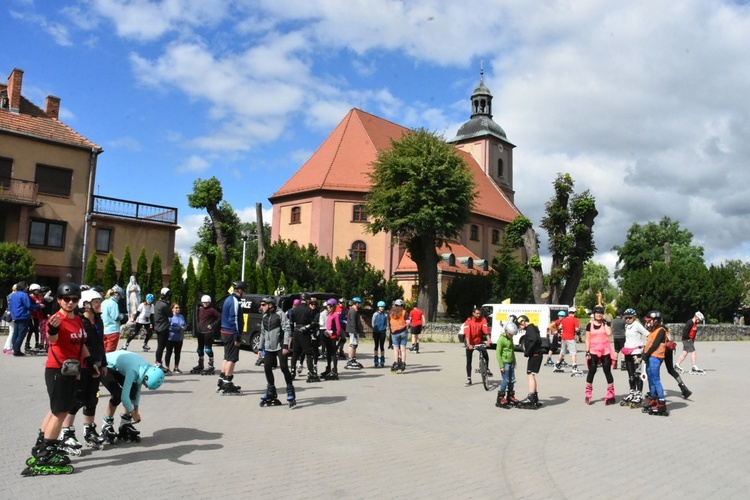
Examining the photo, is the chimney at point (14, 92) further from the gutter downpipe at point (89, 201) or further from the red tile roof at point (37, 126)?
the gutter downpipe at point (89, 201)

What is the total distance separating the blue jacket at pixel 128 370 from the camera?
6.95 m

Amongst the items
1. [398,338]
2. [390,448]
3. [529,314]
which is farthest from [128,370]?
[529,314]

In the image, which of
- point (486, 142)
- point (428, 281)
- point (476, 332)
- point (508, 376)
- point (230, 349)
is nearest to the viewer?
point (508, 376)

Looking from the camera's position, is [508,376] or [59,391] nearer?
[59,391]

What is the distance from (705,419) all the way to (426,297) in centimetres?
2612

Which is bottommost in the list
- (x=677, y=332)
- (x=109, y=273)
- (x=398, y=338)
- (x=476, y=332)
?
(x=398, y=338)

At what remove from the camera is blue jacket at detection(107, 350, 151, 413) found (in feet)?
22.8

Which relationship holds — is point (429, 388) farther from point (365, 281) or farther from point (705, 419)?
point (365, 281)

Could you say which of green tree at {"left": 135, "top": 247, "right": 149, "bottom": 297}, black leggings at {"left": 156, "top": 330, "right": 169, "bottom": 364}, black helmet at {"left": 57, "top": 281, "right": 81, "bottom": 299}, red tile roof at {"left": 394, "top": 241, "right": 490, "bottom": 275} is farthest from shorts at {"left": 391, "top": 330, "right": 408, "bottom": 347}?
red tile roof at {"left": 394, "top": 241, "right": 490, "bottom": 275}

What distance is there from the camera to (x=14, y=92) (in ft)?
109

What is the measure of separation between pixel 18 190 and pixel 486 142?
44409 millimetres

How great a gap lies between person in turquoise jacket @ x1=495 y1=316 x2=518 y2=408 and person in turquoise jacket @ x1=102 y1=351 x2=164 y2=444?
6.03 meters

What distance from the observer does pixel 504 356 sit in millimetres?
10789

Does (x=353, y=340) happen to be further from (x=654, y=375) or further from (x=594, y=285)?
(x=594, y=285)
